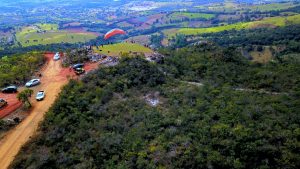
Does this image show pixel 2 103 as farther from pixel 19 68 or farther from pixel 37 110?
pixel 19 68

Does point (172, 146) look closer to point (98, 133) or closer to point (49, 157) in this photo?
point (98, 133)

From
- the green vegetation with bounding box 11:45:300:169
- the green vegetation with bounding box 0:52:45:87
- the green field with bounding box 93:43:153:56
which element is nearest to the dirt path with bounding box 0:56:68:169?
the green vegetation with bounding box 11:45:300:169


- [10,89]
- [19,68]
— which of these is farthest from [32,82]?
[19,68]

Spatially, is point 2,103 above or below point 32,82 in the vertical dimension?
below

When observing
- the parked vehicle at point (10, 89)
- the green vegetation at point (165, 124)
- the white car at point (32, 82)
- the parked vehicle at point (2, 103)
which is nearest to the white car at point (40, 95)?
the green vegetation at point (165, 124)

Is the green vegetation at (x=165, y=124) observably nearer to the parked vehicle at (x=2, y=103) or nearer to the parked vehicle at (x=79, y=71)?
the parked vehicle at (x=79, y=71)
